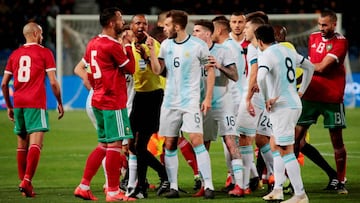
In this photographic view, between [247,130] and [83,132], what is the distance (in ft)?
30.6

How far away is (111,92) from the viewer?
10297mm

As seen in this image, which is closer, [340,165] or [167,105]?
[167,105]

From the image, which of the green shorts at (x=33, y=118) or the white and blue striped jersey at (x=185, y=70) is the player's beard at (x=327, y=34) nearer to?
the white and blue striped jersey at (x=185, y=70)

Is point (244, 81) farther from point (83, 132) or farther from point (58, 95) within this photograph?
point (83, 132)

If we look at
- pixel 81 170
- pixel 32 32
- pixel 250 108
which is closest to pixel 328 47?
pixel 250 108

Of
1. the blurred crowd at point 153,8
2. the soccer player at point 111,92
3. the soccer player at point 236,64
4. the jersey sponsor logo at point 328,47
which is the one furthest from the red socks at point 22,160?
the blurred crowd at point 153,8

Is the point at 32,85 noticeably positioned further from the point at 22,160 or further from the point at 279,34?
the point at 279,34

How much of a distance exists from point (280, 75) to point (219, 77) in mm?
1515

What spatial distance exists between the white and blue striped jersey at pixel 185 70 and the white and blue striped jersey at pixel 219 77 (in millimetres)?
413

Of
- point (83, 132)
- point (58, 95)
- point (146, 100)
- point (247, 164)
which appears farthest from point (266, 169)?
point (83, 132)

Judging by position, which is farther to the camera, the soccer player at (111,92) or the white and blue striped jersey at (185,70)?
the white and blue striped jersey at (185,70)

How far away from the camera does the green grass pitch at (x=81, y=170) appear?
10812 millimetres

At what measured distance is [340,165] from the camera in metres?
11.6

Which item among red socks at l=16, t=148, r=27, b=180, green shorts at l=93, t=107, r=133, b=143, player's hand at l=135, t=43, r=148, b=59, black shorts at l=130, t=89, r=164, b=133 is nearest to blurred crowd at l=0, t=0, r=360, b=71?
red socks at l=16, t=148, r=27, b=180
